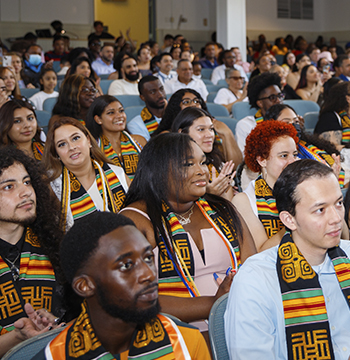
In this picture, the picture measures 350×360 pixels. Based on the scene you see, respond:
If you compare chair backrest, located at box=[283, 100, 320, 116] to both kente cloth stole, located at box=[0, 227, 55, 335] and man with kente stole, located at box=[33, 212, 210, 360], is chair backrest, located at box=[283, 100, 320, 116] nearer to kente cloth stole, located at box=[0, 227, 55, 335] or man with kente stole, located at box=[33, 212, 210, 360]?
kente cloth stole, located at box=[0, 227, 55, 335]

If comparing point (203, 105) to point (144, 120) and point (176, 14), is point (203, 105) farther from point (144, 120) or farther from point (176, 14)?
point (176, 14)

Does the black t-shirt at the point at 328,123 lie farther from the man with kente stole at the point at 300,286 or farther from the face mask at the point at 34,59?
the face mask at the point at 34,59

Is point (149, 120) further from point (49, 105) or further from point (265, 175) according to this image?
point (265, 175)

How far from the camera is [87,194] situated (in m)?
2.50

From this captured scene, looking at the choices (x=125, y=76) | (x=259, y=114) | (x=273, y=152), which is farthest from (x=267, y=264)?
(x=125, y=76)

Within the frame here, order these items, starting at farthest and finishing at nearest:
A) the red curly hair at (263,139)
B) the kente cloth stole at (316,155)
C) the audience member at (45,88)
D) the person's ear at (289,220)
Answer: the audience member at (45,88), the kente cloth stole at (316,155), the red curly hair at (263,139), the person's ear at (289,220)

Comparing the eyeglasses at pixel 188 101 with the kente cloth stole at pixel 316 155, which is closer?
the kente cloth stole at pixel 316 155

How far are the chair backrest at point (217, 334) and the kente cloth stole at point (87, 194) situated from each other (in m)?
1.22

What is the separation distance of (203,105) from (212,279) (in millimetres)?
2021

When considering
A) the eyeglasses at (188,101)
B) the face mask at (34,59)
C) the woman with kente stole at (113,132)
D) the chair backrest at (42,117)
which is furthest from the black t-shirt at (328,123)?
the face mask at (34,59)

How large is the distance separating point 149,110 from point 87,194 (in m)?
1.72

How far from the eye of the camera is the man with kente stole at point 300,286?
130 centimetres

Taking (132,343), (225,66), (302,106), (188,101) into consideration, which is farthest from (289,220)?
(225,66)

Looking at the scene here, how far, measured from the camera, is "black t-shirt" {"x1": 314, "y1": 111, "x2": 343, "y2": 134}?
12.0 ft
